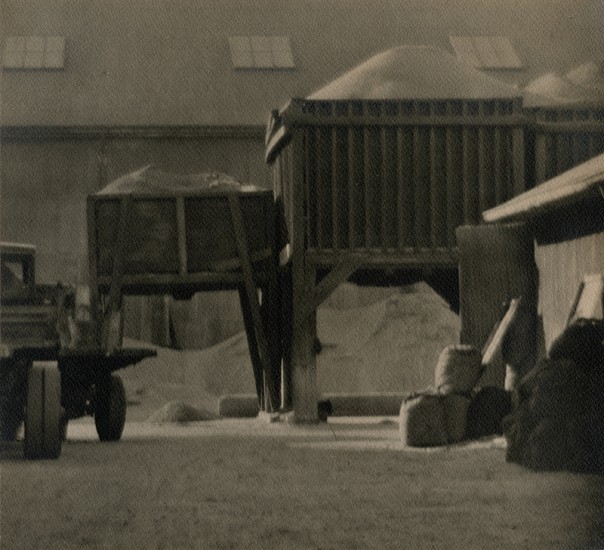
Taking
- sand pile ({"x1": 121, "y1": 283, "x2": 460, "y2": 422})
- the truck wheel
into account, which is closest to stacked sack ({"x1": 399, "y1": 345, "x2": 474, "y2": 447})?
the truck wheel

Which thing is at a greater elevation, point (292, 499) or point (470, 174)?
point (470, 174)

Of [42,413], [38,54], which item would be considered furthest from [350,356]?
[42,413]

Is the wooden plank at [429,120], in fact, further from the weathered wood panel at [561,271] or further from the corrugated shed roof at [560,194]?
the weathered wood panel at [561,271]

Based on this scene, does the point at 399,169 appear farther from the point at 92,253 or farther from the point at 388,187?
the point at 92,253

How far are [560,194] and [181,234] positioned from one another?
872 centimetres

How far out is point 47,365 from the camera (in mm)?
14297

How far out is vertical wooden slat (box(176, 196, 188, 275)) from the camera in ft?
74.8

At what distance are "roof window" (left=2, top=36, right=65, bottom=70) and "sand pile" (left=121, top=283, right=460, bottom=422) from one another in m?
5.95

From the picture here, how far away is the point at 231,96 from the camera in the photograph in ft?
103

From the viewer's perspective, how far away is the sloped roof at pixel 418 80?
75.2ft

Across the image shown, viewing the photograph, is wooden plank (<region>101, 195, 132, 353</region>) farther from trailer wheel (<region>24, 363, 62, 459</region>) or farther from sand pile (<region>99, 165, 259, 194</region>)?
trailer wheel (<region>24, 363, 62, 459</region>)

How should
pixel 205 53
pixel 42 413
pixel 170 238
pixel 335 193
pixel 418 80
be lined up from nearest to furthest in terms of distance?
pixel 42 413 → pixel 335 193 → pixel 170 238 → pixel 418 80 → pixel 205 53

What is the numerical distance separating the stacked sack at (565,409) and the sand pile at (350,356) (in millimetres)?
14331

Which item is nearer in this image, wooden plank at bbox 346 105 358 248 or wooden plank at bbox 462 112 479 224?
wooden plank at bbox 462 112 479 224
